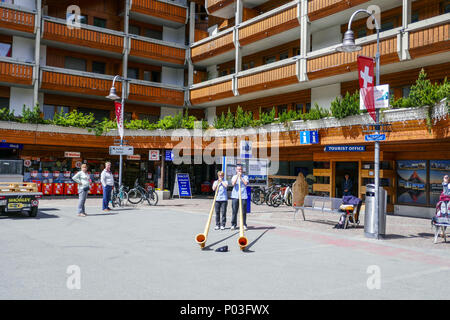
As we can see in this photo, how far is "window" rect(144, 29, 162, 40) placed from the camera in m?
32.1

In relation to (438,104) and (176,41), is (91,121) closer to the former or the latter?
(176,41)

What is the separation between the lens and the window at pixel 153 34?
3207cm

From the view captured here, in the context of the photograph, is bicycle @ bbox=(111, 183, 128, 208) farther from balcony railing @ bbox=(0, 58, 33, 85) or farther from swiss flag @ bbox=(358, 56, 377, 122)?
swiss flag @ bbox=(358, 56, 377, 122)

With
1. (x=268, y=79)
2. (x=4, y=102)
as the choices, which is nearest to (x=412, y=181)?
(x=268, y=79)

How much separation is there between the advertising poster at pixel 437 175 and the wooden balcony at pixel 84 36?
21.0 m

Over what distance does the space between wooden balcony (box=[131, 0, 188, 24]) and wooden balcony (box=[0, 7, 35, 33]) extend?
22.8 ft

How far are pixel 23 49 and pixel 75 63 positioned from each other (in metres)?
3.54

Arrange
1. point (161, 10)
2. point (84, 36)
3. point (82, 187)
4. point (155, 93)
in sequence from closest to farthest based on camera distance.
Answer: point (82, 187)
point (84, 36)
point (155, 93)
point (161, 10)

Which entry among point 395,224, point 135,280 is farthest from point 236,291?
point 395,224

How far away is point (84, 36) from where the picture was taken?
27.4 meters

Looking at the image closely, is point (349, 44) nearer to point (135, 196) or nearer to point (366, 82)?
Result: point (366, 82)

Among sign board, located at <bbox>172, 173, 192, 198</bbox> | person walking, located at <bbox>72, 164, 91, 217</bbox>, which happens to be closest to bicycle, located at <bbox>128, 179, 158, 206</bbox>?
person walking, located at <bbox>72, 164, 91, 217</bbox>

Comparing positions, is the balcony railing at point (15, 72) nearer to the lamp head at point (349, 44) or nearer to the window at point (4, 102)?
the window at point (4, 102)

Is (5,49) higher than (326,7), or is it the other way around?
(326,7)
